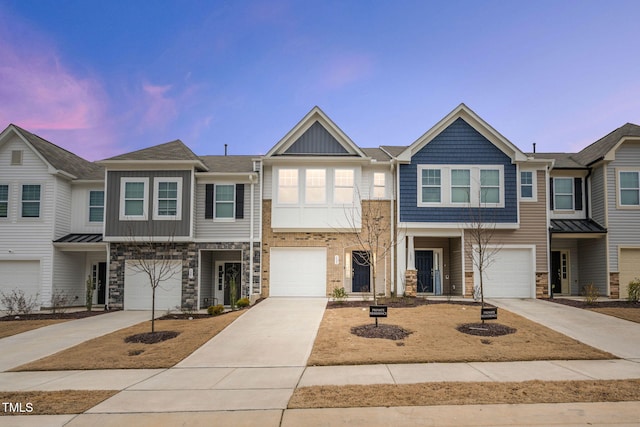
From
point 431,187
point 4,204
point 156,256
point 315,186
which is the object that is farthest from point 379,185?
point 4,204

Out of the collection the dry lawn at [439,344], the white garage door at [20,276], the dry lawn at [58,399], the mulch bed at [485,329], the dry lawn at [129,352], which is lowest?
the dry lawn at [129,352]

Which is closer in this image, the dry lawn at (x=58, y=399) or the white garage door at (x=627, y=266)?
the dry lawn at (x=58, y=399)

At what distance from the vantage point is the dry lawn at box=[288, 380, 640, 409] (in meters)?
7.31

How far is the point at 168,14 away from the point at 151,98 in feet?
17.1

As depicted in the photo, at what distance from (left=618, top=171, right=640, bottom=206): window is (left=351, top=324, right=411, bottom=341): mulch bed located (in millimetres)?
14019

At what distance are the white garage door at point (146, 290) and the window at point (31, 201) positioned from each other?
200 inches

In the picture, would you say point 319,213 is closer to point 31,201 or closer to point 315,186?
point 315,186

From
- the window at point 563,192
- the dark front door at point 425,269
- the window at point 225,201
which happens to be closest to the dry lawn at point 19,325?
the window at point 225,201

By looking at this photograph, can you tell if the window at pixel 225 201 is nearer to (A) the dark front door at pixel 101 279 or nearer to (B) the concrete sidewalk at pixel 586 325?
(A) the dark front door at pixel 101 279

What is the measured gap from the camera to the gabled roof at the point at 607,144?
20231 mm

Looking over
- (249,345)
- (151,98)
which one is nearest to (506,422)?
(249,345)

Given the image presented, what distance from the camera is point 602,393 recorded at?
7.65 metres

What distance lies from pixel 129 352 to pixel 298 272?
9.36m

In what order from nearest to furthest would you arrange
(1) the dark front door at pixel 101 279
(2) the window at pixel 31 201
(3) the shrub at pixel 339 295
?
(3) the shrub at pixel 339 295, (2) the window at pixel 31 201, (1) the dark front door at pixel 101 279
